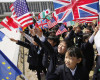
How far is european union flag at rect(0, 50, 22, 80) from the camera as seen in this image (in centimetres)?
189

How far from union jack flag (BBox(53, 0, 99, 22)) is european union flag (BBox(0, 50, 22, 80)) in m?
1.50

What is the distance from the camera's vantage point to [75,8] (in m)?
→ 2.71

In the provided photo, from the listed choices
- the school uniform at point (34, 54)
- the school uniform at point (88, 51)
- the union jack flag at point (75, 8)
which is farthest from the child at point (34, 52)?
the school uniform at point (88, 51)

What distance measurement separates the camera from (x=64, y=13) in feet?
9.13

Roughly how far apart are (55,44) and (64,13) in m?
0.69

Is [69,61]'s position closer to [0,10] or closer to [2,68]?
[2,68]

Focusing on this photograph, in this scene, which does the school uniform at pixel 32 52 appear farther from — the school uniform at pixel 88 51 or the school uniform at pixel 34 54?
the school uniform at pixel 88 51

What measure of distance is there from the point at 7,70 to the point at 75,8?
1785 mm

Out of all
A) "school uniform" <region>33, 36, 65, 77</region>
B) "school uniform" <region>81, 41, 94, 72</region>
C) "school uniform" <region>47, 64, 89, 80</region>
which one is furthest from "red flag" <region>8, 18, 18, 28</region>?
"school uniform" <region>47, 64, 89, 80</region>

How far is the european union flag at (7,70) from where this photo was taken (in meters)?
1.89

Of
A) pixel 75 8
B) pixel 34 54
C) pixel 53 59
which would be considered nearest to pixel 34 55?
pixel 34 54

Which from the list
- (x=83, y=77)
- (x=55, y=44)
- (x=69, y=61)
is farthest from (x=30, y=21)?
(x=83, y=77)

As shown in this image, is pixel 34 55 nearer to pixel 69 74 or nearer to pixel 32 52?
pixel 32 52

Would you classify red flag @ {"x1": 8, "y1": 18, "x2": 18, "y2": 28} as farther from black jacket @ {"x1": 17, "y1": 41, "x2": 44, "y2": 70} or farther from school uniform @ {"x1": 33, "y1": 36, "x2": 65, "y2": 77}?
school uniform @ {"x1": 33, "y1": 36, "x2": 65, "y2": 77}
